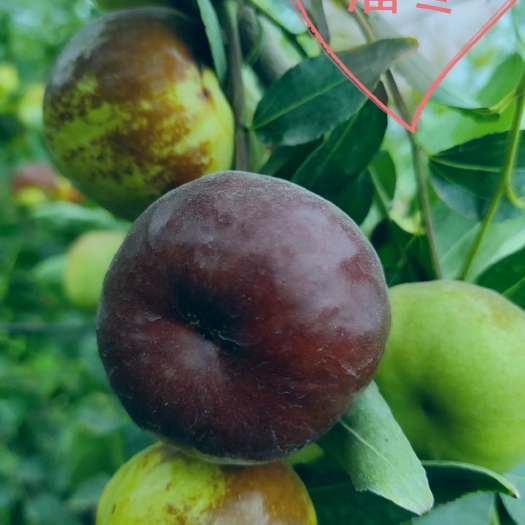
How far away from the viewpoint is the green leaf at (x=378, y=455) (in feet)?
2.36

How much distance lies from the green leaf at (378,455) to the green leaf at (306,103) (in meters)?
0.34

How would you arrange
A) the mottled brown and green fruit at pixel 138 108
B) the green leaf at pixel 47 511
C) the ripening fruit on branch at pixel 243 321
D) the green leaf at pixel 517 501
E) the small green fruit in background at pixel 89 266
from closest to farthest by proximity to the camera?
the ripening fruit on branch at pixel 243 321, the mottled brown and green fruit at pixel 138 108, the green leaf at pixel 517 501, the green leaf at pixel 47 511, the small green fruit in background at pixel 89 266

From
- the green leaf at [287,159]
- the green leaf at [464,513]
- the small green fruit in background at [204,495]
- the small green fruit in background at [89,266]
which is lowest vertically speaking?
the small green fruit in background at [89,266]

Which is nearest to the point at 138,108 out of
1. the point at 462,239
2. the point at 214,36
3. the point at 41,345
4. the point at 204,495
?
the point at 214,36

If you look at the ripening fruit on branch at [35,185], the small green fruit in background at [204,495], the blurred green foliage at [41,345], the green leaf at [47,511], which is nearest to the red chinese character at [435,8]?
the small green fruit in background at [204,495]

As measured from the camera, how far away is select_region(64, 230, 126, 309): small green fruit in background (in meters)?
1.66

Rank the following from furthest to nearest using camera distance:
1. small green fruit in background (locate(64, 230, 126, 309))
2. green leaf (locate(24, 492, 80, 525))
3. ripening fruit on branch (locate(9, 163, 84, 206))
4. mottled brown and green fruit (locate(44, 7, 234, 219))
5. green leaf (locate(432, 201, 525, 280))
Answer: ripening fruit on branch (locate(9, 163, 84, 206))
small green fruit in background (locate(64, 230, 126, 309))
green leaf (locate(24, 492, 80, 525))
green leaf (locate(432, 201, 525, 280))
mottled brown and green fruit (locate(44, 7, 234, 219))

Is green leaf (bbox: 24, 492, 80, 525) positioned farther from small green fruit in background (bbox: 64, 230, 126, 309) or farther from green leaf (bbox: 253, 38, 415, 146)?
green leaf (bbox: 253, 38, 415, 146)

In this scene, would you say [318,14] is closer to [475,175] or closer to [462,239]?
[475,175]

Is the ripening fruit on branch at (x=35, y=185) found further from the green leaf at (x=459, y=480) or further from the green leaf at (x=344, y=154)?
the green leaf at (x=459, y=480)

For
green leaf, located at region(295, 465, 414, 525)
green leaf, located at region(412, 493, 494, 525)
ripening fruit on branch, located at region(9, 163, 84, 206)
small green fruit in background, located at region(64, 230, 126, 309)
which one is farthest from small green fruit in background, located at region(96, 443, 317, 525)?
ripening fruit on branch, located at region(9, 163, 84, 206)

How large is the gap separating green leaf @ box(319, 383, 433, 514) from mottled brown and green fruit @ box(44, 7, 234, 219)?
1.21ft

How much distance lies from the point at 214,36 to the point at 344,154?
24cm

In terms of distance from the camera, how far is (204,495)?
2.58 feet
